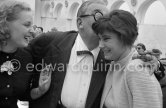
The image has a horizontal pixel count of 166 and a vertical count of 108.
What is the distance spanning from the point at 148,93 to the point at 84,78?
680 millimetres

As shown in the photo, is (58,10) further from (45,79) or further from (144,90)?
(144,90)

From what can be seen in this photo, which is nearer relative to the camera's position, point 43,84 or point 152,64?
point 152,64

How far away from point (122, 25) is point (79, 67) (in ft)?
1.94

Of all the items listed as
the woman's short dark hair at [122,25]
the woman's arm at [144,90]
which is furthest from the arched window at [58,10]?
the woman's arm at [144,90]

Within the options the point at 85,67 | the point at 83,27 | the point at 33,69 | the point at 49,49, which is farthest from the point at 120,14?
the point at 33,69

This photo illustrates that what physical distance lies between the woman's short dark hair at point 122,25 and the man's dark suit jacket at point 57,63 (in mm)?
399

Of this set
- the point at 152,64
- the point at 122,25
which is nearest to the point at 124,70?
the point at 152,64

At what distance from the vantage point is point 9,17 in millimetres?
2176

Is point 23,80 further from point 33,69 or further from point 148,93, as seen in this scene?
point 148,93

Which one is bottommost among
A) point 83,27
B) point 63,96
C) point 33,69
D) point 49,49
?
point 63,96

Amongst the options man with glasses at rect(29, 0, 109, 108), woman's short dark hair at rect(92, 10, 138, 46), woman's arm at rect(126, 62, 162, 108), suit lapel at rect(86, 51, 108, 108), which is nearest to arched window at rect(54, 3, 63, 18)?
man with glasses at rect(29, 0, 109, 108)

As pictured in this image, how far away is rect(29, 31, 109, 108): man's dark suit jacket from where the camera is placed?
228 cm

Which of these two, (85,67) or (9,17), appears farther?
(85,67)

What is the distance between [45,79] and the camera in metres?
2.42
